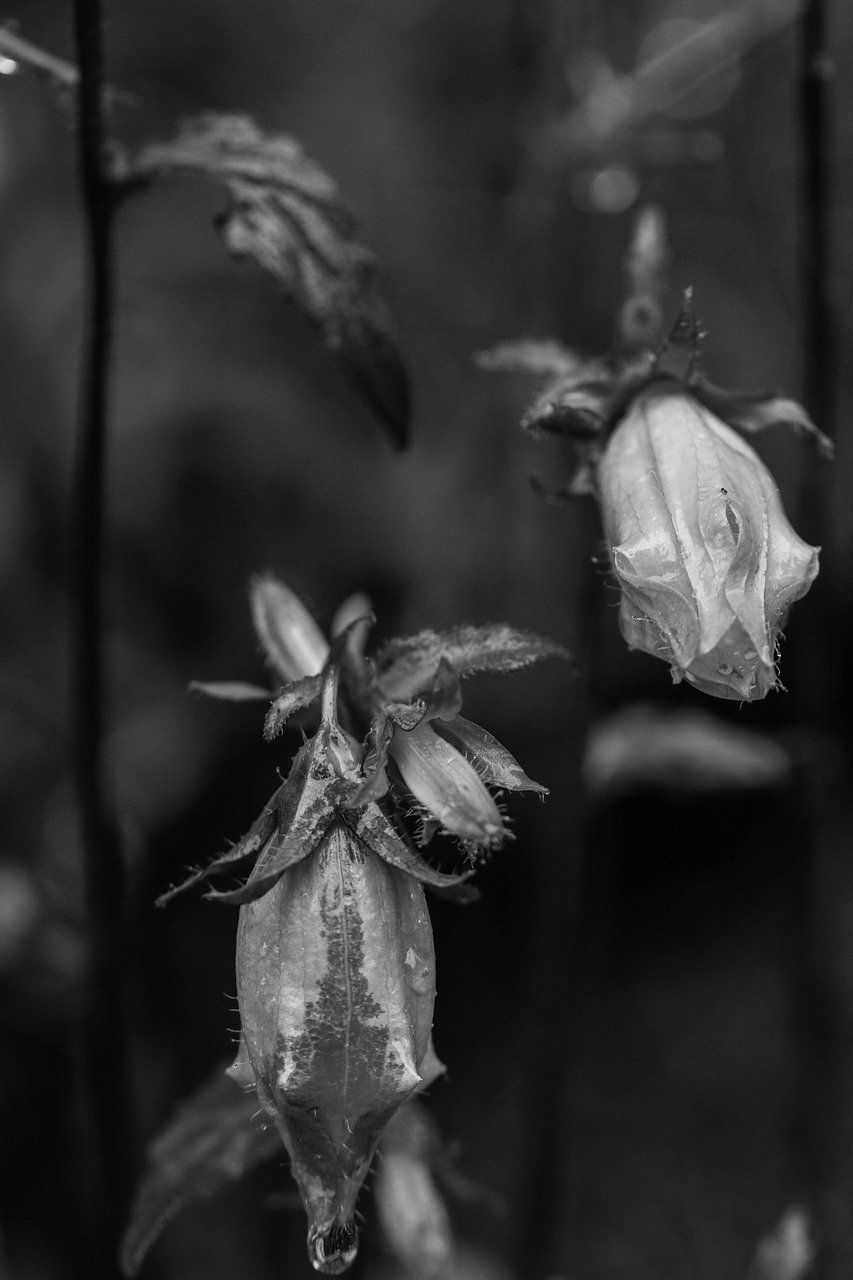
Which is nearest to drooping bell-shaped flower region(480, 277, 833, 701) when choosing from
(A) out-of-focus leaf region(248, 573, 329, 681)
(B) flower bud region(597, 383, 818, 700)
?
(B) flower bud region(597, 383, 818, 700)

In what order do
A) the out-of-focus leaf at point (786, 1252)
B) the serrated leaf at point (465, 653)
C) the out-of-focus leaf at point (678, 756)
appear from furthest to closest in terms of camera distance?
the out-of-focus leaf at point (678, 756) < the out-of-focus leaf at point (786, 1252) < the serrated leaf at point (465, 653)

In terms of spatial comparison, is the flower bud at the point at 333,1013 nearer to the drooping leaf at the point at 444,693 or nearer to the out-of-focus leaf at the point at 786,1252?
the drooping leaf at the point at 444,693

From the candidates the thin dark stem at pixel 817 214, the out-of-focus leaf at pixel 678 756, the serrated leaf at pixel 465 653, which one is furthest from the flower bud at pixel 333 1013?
the thin dark stem at pixel 817 214

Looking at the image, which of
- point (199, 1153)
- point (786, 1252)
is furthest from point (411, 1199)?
point (786, 1252)

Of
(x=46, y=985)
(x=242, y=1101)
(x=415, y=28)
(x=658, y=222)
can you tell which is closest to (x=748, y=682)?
(x=658, y=222)

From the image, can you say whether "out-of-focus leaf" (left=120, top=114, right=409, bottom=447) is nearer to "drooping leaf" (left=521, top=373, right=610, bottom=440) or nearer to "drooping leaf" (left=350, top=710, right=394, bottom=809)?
"drooping leaf" (left=521, top=373, right=610, bottom=440)

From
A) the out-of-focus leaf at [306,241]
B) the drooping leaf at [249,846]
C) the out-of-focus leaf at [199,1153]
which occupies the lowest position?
the out-of-focus leaf at [199,1153]
